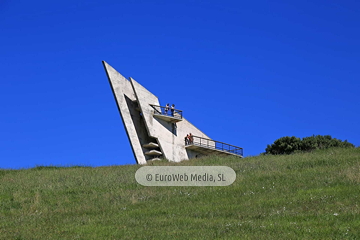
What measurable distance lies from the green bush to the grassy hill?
21.8 metres

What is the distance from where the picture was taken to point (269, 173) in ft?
81.8

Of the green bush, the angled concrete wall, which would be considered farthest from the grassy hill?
the green bush

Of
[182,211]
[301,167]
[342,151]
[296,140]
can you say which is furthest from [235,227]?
[296,140]

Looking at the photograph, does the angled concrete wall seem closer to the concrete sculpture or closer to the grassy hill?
the concrete sculpture

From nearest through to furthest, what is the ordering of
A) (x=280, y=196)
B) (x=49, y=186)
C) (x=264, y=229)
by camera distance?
(x=264, y=229), (x=280, y=196), (x=49, y=186)

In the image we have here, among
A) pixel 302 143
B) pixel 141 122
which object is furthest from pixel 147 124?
pixel 302 143

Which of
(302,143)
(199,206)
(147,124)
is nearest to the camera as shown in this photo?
(199,206)

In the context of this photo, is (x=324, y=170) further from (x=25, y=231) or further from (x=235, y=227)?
(x=25, y=231)

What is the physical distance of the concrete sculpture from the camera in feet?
129

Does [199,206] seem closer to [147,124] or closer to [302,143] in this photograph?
[147,124]

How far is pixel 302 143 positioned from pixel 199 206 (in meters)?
35.2

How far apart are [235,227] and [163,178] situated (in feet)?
40.9

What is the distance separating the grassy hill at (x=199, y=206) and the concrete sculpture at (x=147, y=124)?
1040cm

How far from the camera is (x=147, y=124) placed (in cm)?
3962
